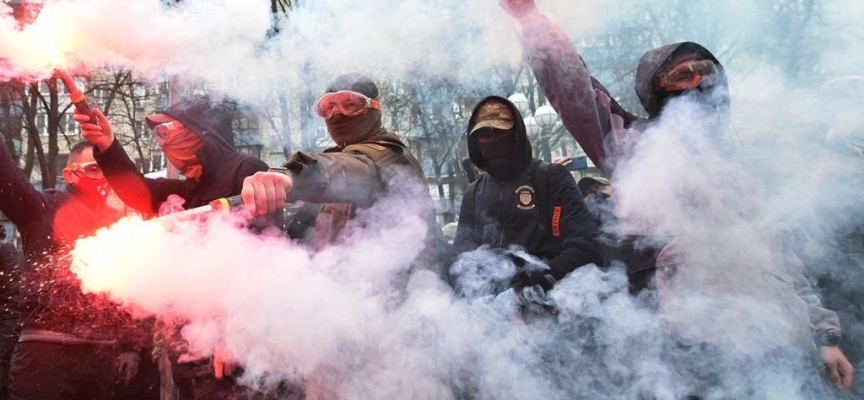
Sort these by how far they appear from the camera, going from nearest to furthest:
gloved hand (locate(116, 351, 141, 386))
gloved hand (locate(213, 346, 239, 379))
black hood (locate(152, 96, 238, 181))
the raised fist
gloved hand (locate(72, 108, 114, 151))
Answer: gloved hand (locate(213, 346, 239, 379)) → the raised fist → black hood (locate(152, 96, 238, 181)) → gloved hand (locate(72, 108, 114, 151)) → gloved hand (locate(116, 351, 141, 386))

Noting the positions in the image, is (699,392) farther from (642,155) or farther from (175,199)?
(175,199)

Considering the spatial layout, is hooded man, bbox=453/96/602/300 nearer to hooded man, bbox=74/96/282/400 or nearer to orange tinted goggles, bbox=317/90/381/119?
orange tinted goggles, bbox=317/90/381/119

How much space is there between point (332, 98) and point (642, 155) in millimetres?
1578

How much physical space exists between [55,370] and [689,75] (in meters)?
3.87

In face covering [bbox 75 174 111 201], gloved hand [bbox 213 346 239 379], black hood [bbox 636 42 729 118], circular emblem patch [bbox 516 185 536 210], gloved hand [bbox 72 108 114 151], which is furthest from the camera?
face covering [bbox 75 174 111 201]

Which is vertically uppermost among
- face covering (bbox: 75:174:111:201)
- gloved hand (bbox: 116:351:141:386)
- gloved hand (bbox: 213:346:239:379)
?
face covering (bbox: 75:174:111:201)

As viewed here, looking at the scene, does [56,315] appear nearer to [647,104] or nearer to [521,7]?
[521,7]

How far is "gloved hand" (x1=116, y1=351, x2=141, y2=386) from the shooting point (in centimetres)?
358

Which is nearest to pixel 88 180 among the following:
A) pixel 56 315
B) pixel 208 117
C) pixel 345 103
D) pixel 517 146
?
pixel 56 315

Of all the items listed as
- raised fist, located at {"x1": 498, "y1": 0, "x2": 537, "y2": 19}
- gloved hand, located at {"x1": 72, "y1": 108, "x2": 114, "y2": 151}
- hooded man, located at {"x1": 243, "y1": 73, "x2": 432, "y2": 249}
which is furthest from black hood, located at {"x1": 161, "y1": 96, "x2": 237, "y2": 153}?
raised fist, located at {"x1": 498, "y1": 0, "x2": 537, "y2": 19}

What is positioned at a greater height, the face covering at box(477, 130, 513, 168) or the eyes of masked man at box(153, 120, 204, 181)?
the eyes of masked man at box(153, 120, 204, 181)

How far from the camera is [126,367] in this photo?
3600mm

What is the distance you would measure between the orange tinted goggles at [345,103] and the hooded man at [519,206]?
68 centimetres

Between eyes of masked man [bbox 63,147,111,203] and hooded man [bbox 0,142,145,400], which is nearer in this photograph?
hooded man [bbox 0,142,145,400]
